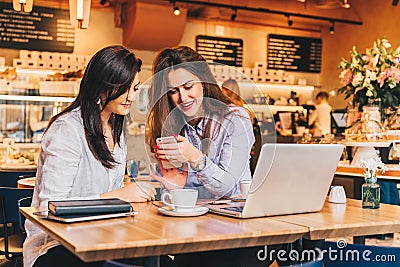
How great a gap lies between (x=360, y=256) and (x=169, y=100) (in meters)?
0.96

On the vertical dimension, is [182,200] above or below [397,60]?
below

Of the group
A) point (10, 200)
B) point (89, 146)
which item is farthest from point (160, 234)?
point (10, 200)

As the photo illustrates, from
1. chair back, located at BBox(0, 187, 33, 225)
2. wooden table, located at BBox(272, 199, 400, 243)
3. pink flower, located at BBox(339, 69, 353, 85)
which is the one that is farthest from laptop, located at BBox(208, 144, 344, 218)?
pink flower, located at BBox(339, 69, 353, 85)

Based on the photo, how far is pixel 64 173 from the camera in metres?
2.09

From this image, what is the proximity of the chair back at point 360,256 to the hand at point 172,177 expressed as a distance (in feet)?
1.88

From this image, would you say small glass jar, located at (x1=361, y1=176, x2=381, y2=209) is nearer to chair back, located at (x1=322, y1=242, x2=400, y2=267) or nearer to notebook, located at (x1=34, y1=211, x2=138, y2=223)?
chair back, located at (x1=322, y1=242, x2=400, y2=267)

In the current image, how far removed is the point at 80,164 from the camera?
7.19 ft

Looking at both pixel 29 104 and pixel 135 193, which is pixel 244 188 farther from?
pixel 29 104

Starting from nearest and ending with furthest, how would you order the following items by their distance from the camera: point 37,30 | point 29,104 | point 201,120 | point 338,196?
point 338,196 → point 201,120 → point 29,104 → point 37,30

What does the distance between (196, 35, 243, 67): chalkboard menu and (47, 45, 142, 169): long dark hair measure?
672 cm

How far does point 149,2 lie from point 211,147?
5.97 meters

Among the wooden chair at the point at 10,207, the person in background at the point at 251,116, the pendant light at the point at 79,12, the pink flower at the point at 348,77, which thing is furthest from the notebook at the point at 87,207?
the pink flower at the point at 348,77

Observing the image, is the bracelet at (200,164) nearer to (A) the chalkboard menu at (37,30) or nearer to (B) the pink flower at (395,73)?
(B) the pink flower at (395,73)

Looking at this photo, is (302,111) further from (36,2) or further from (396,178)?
(396,178)
